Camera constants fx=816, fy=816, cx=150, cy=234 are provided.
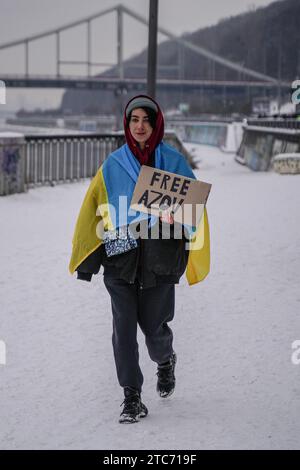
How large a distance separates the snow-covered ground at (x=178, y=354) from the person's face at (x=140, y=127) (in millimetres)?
1426

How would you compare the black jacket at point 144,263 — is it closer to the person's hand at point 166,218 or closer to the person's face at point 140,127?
the person's hand at point 166,218

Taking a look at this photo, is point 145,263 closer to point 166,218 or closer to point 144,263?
point 144,263

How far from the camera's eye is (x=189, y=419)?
13.5 feet

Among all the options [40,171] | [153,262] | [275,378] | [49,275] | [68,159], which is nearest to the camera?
[153,262]

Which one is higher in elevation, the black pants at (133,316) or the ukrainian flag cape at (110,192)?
the ukrainian flag cape at (110,192)

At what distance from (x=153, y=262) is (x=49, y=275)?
396cm

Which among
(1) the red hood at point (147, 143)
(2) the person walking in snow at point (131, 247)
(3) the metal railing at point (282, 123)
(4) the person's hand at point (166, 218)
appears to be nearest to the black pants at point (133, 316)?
(2) the person walking in snow at point (131, 247)

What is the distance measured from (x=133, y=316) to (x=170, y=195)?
0.64m

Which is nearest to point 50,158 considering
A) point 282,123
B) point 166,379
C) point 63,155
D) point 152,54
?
point 63,155

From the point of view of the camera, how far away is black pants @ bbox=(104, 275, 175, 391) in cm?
409

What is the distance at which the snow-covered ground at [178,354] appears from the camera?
3957 millimetres
